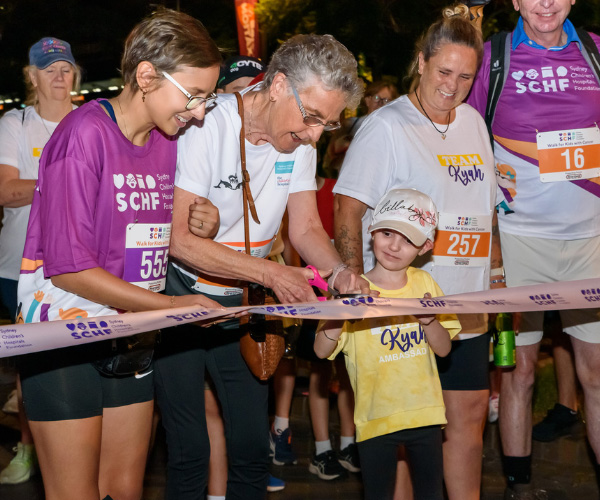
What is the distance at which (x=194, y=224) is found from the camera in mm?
3467

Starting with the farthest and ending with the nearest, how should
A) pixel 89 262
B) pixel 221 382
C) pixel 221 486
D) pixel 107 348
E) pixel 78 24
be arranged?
pixel 78 24 < pixel 221 486 < pixel 221 382 < pixel 107 348 < pixel 89 262

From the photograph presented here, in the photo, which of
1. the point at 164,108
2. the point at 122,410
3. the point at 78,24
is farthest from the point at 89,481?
the point at 78,24

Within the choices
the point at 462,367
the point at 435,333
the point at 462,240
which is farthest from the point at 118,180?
the point at 462,367

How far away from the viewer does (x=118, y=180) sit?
308 centimetres

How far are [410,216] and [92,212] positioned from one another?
1435mm

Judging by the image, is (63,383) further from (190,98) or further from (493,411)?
(493,411)

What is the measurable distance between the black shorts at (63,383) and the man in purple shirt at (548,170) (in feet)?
8.34

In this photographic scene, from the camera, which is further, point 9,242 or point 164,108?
point 9,242

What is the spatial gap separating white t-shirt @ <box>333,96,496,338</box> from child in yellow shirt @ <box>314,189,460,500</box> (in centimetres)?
30

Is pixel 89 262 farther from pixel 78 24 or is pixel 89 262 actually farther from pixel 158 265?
pixel 78 24

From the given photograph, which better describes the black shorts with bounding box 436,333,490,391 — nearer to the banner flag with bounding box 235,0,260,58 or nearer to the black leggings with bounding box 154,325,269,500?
the black leggings with bounding box 154,325,269,500

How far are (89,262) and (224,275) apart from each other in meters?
0.71

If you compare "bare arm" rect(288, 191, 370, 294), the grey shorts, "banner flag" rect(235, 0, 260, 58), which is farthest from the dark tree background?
"bare arm" rect(288, 191, 370, 294)

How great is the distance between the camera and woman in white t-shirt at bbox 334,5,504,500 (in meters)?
4.17
